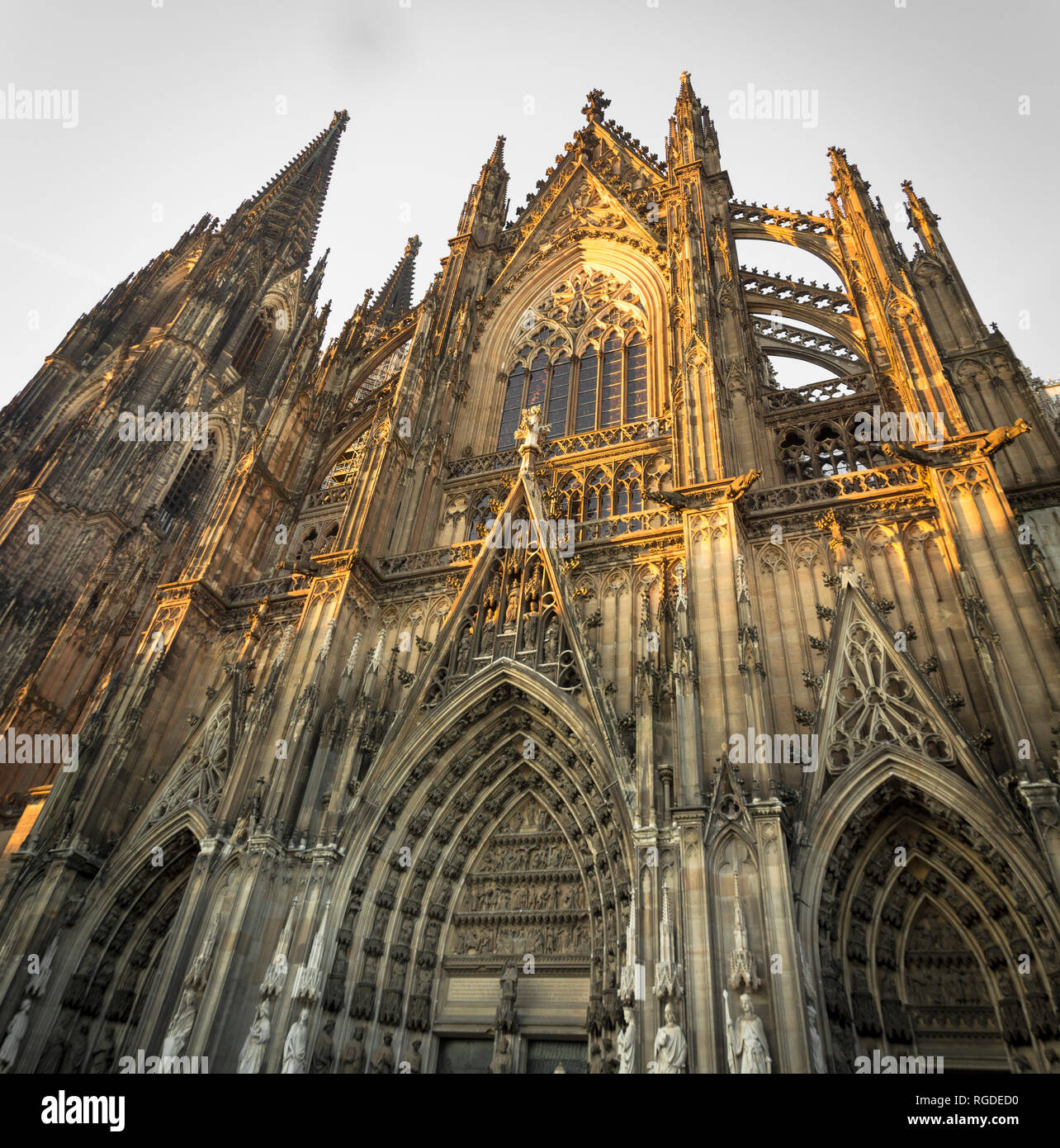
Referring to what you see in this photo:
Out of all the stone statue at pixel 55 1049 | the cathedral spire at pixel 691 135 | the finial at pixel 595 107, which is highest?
the finial at pixel 595 107

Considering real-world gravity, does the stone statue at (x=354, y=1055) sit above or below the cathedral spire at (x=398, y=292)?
below

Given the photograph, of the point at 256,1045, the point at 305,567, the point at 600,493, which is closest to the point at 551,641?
the point at 600,493

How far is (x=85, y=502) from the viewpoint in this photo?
29.3 meters

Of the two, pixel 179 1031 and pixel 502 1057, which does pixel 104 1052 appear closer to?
pixel 179 1031

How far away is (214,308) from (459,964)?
3928cm

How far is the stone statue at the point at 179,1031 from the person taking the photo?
9.62 meters

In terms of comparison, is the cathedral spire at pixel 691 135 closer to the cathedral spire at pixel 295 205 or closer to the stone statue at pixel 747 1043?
the stone statue at pixel 747 1043

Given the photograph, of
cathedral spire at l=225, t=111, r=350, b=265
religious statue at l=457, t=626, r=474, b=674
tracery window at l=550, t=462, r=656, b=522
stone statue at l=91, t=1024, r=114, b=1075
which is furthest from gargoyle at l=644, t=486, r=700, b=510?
cathedral spire at l=225, t=111, r=350, b=265

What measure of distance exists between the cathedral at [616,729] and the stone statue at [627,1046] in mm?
38

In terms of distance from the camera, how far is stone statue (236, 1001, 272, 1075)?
31.7 ft

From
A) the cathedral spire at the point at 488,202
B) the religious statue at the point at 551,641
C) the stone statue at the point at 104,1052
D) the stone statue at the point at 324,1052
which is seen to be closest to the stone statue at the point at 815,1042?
the stone statue at the point at 324,1052

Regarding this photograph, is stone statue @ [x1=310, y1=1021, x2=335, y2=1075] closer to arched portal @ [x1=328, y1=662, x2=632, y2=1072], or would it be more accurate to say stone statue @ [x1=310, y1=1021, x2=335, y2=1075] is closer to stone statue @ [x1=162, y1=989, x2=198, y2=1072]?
arched portal @ [x1=328, y1=662, x2=632, y2=1072]

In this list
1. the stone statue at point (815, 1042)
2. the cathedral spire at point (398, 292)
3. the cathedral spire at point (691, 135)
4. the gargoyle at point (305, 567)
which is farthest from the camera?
the cathedral spire at point (398, 292)

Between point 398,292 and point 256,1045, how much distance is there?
51868 millimetres
